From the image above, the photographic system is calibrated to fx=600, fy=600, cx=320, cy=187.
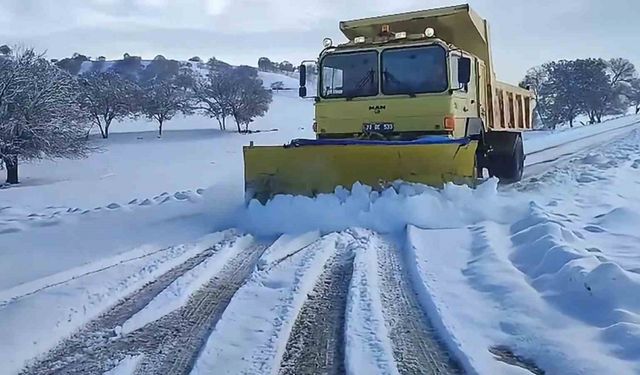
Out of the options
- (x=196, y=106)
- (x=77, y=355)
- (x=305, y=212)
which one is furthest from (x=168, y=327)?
(x=196, y=106)

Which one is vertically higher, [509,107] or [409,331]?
[509,107]

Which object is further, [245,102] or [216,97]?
[216,97]

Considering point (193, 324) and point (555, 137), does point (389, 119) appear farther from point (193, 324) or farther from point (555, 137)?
point (555, 137)

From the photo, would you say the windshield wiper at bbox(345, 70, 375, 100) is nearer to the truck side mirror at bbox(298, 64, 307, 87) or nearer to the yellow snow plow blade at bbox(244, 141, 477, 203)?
the truck side mirror at bbox(298, 64, 307, 87)

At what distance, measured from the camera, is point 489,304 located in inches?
169

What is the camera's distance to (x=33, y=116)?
26.4 m

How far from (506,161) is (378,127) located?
366cm

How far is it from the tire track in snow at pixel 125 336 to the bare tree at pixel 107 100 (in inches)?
1876

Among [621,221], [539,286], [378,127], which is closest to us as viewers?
[539,286]

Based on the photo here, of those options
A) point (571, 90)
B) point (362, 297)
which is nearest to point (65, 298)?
point (362, 297)

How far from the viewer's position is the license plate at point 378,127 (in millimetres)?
8656

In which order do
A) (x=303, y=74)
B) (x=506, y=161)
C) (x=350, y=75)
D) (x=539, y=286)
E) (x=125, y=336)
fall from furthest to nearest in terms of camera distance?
(x=506, y=161) < (x=303, y=74) < (x=350, y=75) < (x=539, y=286) < (x=125, y=336)

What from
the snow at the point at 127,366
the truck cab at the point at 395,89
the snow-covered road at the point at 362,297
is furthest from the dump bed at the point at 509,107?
the snow at the point at 127,366

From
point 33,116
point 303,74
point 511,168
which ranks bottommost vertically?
point 511,168
